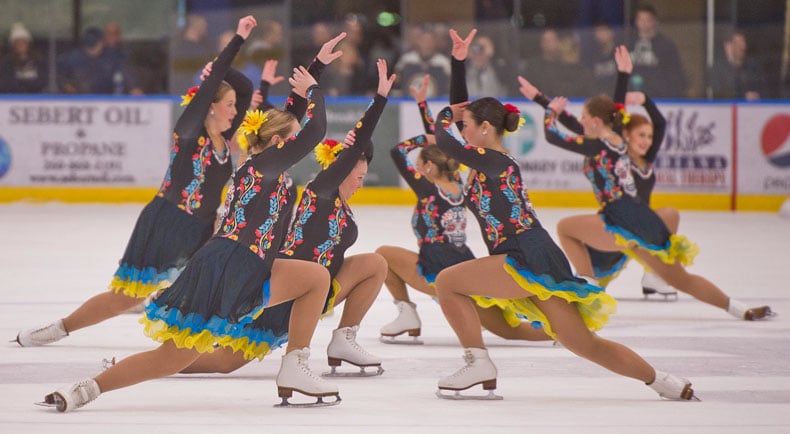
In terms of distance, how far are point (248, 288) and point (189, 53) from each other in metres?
10.4

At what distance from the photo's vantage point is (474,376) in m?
5.33

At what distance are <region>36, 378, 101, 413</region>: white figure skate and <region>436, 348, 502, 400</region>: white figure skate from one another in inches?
54.2

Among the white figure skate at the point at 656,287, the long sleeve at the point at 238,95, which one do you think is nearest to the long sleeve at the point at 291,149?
the long sleeve at the point at 238,95

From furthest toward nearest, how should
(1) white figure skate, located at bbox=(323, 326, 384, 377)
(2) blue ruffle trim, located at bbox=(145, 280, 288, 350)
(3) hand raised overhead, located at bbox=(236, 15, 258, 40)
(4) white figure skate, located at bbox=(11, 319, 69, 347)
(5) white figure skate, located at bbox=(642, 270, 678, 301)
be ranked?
(5) white figure skate, located at bbox=(642, 270, 678, 301)
(4) white figure skate, located at bbox=(11, 319, 69, 347)
(1) white figure skate, located at bbox=(323, 326, 384, 377)
(3) hand raised overhead, located at bbox=(236, 15, 258, 40)
(2) blue ruffle trim, located at bbox=(145, 280, 288, 350)

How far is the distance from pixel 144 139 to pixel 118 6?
7.07 ft

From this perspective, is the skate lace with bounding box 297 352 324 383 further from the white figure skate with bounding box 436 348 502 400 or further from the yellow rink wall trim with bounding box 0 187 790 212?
the yellow rink wall trim with bounding box 0 187 790 212

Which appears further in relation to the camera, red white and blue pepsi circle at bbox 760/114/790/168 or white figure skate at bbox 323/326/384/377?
red white and blue pepsi circle at bbox 760/114/790/168

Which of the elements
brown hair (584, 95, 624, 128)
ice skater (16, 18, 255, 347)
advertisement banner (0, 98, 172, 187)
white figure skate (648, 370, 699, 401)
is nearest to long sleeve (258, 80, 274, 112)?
ice skater (16, 18, 255, 347)

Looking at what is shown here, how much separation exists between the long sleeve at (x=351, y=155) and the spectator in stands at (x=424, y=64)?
29.4 ft

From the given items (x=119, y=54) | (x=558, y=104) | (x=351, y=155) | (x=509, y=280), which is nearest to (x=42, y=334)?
(x=351, y=155)

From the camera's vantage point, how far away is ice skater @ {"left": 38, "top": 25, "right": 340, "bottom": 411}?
4.85 m

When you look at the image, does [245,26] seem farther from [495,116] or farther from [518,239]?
[518,239]

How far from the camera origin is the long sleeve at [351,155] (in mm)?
5648

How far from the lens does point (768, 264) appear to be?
9820mm
